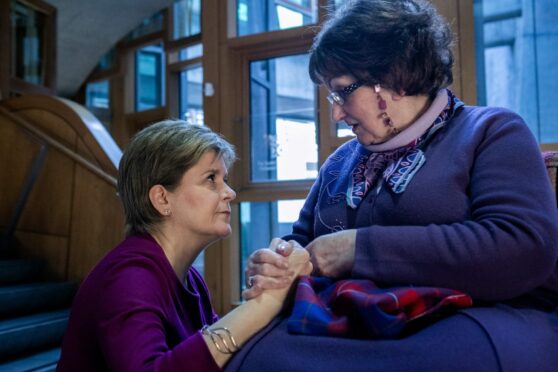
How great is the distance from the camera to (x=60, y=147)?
4.40 m

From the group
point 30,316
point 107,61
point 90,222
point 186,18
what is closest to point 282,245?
point 30,316

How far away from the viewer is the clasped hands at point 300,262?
1.17 m

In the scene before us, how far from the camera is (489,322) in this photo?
3.19 feet

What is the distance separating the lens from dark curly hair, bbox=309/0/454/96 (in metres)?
1.30

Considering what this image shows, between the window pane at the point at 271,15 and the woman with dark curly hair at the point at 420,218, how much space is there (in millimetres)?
2754

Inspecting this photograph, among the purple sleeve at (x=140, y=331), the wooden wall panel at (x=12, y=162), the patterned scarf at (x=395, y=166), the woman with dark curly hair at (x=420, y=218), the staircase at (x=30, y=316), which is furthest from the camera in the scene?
the wooden wall panel at (x=12, y=162)

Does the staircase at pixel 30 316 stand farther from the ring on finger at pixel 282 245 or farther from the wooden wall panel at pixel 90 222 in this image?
the ring on finger at pixel 282 245

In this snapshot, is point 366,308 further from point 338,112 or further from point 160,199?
point 160,199

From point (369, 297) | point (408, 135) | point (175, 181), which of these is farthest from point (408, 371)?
point (175, 181)

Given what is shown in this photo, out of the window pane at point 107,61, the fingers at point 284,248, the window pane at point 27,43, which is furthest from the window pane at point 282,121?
the window pane at point 107,61

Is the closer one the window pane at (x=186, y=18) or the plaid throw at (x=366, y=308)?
the plaid throw at (x=366, y=308)

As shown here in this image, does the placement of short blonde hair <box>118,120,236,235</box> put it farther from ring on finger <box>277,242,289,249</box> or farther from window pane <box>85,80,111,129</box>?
window pane <box>85,80,111,129</box>

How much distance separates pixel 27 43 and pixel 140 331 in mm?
5636

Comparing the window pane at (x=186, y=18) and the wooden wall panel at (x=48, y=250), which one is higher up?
the window pane at (x=186, y=18)
